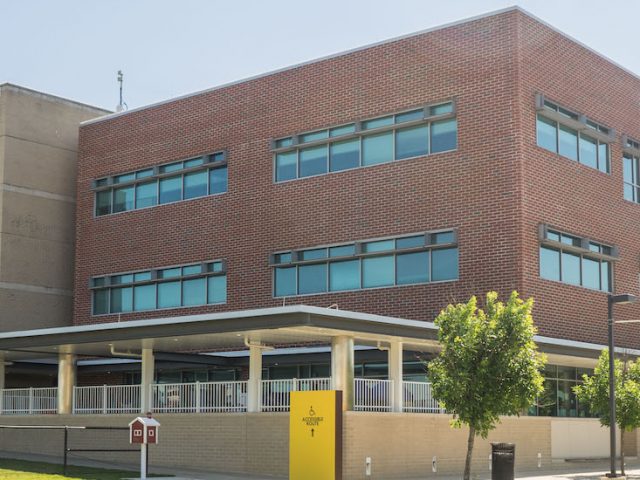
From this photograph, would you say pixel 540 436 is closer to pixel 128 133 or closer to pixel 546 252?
pixel 546 252

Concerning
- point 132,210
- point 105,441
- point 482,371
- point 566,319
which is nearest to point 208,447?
point 105,441

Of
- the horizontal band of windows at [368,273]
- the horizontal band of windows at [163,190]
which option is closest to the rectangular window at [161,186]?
the horizontal band of windows at [163,190]

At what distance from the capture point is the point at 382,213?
3472 cm

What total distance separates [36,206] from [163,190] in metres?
5.75

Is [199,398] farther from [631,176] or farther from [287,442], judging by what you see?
[631,176]

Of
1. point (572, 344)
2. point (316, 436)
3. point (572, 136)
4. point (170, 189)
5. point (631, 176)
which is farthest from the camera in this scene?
point (170, 189)

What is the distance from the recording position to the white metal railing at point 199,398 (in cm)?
2870

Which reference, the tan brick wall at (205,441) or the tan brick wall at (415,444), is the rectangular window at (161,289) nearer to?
the tan brick wall at (205,441)

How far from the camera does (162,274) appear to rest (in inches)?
1608

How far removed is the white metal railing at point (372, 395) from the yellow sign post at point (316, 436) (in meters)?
2.57

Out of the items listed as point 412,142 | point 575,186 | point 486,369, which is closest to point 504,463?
point 486,369

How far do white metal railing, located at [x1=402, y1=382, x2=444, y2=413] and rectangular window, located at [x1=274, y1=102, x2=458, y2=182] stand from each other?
327 inches

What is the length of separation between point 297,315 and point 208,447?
564 centimetres

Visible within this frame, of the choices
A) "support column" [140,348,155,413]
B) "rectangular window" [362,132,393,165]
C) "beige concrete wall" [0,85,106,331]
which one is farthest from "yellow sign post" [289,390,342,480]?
"beige concrete wall" [0,85,106,331]
